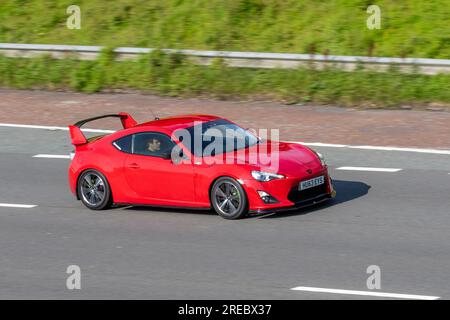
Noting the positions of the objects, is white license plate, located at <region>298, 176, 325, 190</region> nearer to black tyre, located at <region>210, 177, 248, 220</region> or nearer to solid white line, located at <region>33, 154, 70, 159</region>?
black tyre, located at <region>210, 177, 248, 220</region>

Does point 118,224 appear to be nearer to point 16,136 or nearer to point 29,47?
point 16,136

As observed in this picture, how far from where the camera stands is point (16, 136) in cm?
1977

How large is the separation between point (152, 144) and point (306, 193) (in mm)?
2334

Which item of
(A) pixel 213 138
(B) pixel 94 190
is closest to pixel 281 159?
(A) pixel 213 138

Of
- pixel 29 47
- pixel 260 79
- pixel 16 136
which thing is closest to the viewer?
pixel 16 136

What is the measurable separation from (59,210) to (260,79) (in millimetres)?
7657

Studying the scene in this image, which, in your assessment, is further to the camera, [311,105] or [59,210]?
[311,105]

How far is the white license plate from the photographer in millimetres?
13594

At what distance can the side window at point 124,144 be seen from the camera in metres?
14.6

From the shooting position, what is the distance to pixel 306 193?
13.7m

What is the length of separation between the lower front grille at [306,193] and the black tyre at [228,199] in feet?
2.05

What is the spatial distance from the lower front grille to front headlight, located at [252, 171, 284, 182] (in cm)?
28

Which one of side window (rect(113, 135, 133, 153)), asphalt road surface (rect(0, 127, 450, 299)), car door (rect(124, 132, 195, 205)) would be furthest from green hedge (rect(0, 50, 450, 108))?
car door (rect(124, 132, 195, 205))

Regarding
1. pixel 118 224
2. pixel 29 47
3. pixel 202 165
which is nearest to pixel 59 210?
pixel 118 224
